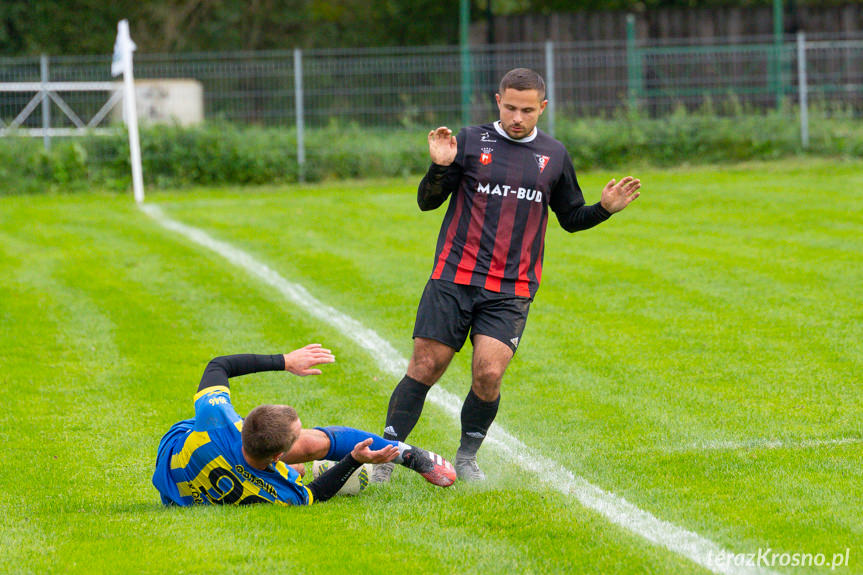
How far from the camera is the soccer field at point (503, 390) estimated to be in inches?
190

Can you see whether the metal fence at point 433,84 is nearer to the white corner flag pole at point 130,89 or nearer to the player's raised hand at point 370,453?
the white corner flag pole at point 130,89

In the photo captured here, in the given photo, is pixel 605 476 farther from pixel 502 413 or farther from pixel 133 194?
pixel 133 194

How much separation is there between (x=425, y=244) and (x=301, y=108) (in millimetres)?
6953

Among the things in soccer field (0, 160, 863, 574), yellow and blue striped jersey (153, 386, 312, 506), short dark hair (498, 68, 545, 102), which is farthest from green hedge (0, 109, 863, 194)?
yellow and blue striped jersey (153, 386, 312, 506)

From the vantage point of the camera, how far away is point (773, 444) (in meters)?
6.26

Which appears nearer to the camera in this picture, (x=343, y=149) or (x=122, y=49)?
(x=122, y=49)

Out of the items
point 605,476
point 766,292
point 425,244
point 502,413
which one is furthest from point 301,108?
point 605,476

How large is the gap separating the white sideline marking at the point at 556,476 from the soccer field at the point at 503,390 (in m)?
0.02

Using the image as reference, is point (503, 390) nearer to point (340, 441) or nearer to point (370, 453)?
point (340, 441)

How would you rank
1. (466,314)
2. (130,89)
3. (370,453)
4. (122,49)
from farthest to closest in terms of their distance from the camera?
(130,89)
(122,49)
(466,314)
(370,453)

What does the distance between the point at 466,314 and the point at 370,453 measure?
3.09 ft

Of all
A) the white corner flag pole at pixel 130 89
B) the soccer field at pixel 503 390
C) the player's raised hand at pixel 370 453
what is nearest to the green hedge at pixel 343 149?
the white corner flag pole at pixel 130 89

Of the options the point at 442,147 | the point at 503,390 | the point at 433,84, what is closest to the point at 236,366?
the point at 442,147

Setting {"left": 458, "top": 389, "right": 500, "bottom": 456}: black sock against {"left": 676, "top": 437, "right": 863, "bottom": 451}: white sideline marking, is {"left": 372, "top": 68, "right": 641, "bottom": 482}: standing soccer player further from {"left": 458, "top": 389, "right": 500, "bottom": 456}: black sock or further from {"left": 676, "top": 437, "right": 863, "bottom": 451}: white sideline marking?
{"left": 676, "top": 437, "right": 863, "bottom": 451}: white sideline marking
